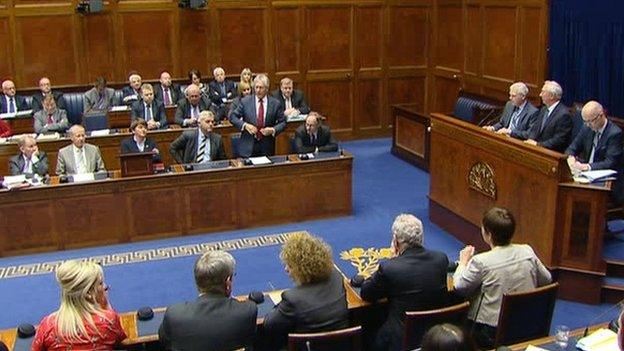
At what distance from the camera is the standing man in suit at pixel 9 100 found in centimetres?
1002

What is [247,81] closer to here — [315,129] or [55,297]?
[315,129]

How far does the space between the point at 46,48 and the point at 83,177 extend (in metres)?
4.59

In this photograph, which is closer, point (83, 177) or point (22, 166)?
point (83, 177)

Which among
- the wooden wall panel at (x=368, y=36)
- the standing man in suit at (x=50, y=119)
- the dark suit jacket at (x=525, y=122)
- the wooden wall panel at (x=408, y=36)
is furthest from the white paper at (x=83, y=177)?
the wooden wall panel at (x=408, y=36)

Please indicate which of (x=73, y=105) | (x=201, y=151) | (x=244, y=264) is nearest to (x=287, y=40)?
(x=73, y=105)

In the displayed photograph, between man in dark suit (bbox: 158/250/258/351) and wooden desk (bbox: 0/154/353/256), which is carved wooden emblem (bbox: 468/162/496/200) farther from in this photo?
man in dark suit (bbox: 158/250/258/351)

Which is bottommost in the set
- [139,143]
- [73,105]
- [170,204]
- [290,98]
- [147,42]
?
[170,204]

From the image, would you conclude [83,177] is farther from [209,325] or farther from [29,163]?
[209,325]

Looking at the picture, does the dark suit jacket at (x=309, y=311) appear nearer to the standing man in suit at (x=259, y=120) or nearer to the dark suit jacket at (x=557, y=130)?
the dark suit jacket at (x=557, y=130)

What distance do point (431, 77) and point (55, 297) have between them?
810 centimetres

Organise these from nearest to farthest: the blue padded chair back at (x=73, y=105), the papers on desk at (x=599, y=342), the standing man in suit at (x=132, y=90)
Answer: the papers on desk at (x=599, y=342), the standing man in suit at (x=132, y=90), the blue padded chair back at (x=73, y=105)

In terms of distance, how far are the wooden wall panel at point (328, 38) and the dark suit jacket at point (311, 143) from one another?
3.98m

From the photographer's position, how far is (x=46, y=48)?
1076 centimetres

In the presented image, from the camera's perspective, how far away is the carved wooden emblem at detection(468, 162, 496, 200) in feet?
20.7
